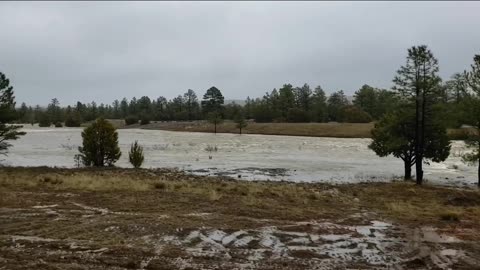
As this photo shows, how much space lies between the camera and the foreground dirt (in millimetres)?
10570

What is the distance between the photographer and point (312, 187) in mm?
28562

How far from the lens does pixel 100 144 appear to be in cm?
4172

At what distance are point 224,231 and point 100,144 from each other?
30554 millimetres

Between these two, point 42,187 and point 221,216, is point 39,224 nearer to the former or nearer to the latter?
point 221,216

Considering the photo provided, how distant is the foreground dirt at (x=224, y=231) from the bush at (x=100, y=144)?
18.1 m

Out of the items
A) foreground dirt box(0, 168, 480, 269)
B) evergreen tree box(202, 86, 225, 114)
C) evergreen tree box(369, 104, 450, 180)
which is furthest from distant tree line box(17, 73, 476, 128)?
foreground dirt box(0, 168, 480, 269)

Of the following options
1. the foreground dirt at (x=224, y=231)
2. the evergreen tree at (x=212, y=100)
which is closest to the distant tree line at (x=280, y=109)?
the evergreen tree at (x=212, y=100)

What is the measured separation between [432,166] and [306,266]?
41461mm

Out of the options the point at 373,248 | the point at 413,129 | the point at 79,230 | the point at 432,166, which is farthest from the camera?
the point at 432,166

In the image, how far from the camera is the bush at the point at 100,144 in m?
40.3

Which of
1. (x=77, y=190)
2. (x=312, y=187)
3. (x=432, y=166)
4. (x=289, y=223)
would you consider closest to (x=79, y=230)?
(x=289, y=223)

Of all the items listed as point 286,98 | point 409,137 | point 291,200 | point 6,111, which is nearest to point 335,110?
point 286,98

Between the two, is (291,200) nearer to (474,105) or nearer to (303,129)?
(474,105)

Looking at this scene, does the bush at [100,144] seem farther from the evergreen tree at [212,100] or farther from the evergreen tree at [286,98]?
the evergreen tree at [212,100]
